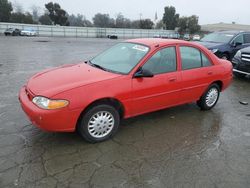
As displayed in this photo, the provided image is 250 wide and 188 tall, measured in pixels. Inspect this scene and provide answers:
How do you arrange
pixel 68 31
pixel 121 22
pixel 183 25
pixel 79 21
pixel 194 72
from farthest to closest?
pixel 79 21 → pixel 121 22 → pixel 183 25 → pixel 68 31 → pixel 194 72

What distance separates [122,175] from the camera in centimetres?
321

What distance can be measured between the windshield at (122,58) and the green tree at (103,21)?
264ft

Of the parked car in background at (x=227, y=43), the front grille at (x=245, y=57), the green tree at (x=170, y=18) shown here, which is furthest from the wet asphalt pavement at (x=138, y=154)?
the green tree at (x=170, y=18)

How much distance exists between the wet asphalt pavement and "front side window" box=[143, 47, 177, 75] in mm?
1060

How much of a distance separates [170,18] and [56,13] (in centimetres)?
3403

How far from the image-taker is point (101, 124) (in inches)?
154

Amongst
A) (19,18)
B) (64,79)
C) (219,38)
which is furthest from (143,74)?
(19,18)

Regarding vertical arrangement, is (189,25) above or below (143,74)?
above

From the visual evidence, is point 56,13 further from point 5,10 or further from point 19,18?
point 5,10

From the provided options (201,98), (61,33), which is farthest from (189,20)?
(201,98)

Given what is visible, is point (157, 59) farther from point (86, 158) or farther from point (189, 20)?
point (189, 20)

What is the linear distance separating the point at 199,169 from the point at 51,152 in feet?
6.92

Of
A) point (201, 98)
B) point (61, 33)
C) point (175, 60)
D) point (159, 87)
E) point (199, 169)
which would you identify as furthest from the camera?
point (61, 33)

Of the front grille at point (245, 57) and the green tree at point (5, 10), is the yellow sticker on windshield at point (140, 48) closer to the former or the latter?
the front grille at point (245, 57)
